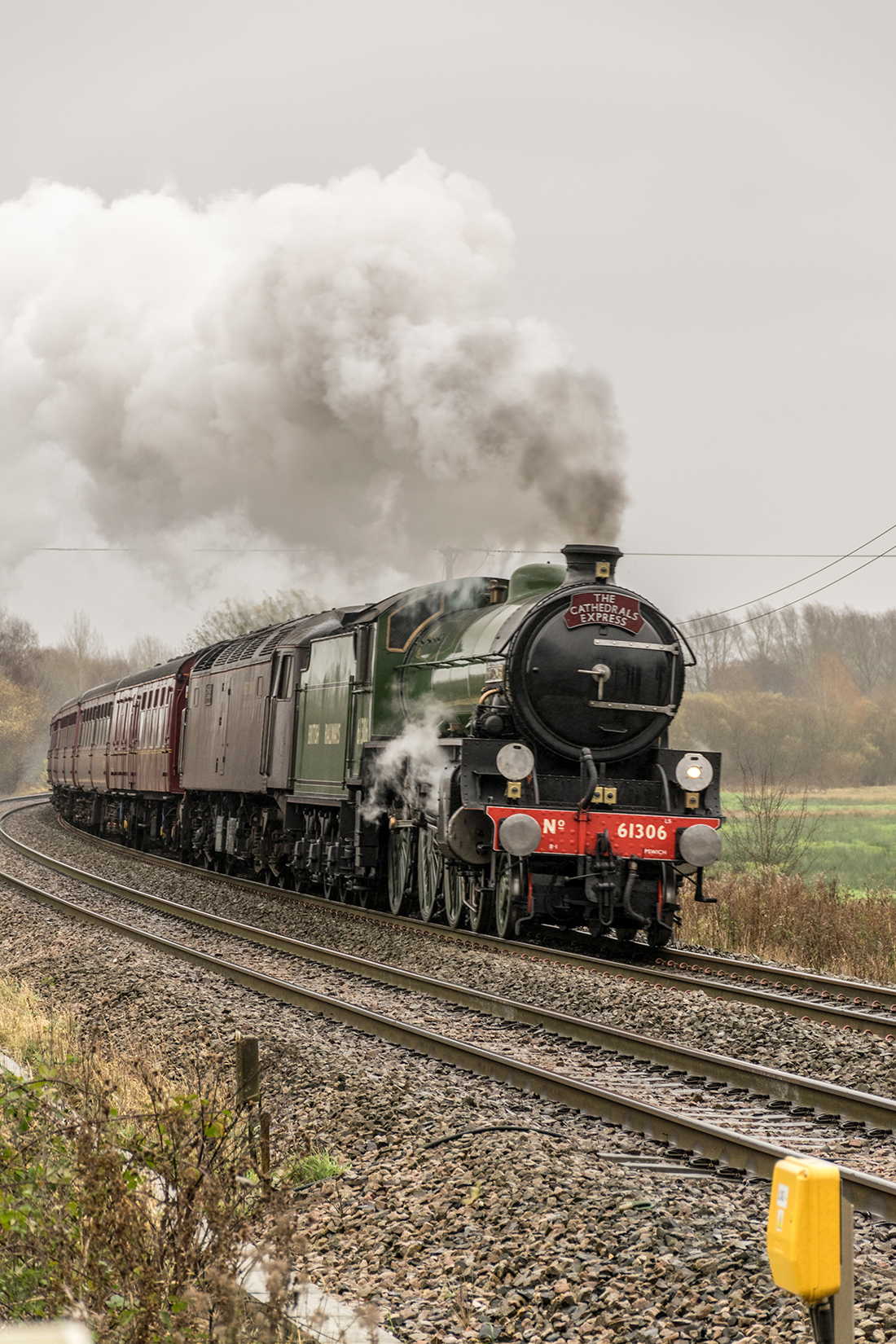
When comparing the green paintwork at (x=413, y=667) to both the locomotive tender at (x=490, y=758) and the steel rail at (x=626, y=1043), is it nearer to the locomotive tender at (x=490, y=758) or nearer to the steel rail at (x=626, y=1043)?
the locomotive tender at (x=490, y=758)

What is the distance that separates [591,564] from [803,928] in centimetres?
442

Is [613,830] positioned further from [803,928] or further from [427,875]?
[427,875]

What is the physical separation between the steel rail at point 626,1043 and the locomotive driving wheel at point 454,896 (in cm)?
153

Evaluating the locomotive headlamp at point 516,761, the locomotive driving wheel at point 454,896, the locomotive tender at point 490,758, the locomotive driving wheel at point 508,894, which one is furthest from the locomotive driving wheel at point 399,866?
the locomotive headlamp at point 516,761

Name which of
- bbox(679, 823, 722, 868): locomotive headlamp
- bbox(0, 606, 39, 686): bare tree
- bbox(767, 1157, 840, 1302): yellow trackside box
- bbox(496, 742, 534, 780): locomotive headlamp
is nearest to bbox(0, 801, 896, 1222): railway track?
bbox(496, 742, 534, 780): locomotive headlamp

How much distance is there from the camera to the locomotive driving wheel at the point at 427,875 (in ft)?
45.8

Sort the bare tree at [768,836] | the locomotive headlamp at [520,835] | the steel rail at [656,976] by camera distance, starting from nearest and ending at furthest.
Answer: the steel rail at [656,976] < the locomotive headlamp at [520,835] < the bare tree at [768,836]

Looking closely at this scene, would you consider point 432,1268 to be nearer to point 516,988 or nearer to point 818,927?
Result: point 516,988

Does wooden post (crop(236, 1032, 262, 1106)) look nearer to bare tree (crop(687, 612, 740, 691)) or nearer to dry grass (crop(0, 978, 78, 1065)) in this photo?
dry grass (crop(0, 978, 78, 1065))

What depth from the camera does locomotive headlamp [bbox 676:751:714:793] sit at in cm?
1205

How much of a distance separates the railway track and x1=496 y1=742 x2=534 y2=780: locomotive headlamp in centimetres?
206

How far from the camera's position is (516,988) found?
10070 mm

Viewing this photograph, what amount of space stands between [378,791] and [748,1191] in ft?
30.9

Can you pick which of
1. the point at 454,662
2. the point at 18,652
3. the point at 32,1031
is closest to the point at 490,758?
the point at 454,662
